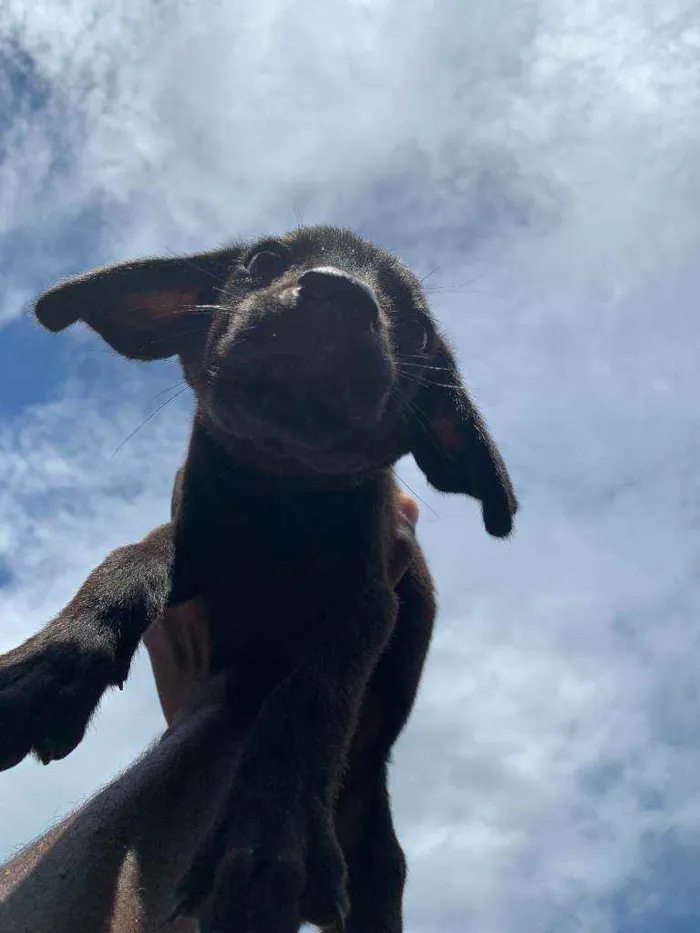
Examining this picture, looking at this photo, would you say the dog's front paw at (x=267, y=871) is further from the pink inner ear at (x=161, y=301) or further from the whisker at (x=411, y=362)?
the pink inner ear at (x=161, y=301)

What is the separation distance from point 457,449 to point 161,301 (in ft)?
6.71

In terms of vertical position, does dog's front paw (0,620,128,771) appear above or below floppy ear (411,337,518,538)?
below

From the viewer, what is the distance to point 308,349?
419 centimetres

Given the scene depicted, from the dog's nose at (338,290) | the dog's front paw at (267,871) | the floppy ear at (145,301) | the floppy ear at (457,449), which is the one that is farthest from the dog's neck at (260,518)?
the dog's front paw at (267,871)

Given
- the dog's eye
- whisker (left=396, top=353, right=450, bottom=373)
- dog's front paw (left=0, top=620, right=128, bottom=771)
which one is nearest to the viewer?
dog's front paw (left=0, top=620, right=128, bottom=771)

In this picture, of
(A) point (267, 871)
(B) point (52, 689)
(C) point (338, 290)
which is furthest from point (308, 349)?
(A) point (267, 871)

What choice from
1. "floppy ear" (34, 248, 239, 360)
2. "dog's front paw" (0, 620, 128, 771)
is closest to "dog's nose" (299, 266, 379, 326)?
"floppy ear" (34, 248, 239, 360)

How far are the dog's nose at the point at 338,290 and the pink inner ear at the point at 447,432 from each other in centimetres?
133

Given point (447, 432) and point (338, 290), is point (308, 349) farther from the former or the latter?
point (447, 432)

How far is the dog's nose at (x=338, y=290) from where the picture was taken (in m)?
4.17

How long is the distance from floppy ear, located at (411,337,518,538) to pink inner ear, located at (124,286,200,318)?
1.57m

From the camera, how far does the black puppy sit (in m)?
3.45

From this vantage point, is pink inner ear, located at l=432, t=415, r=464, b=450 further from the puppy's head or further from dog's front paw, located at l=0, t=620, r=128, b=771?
dog's front paw, located at l=0, t=620, r=128, b=771

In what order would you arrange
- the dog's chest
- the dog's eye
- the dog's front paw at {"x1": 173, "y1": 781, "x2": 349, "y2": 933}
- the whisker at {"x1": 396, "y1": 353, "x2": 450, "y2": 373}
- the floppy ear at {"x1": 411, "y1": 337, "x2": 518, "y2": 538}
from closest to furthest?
the dog's front paw at {"x1": 173, "y1": 781, "x2": 349, "y2": 933}, the dog's chest, the floppy ear at {"x1": 411, "y1": 337, "x2": 518, "y2": 538}, the whisker at {"x1": 396, "y1": 353, "x2": 450, "y2": 373}, the dog's eye
